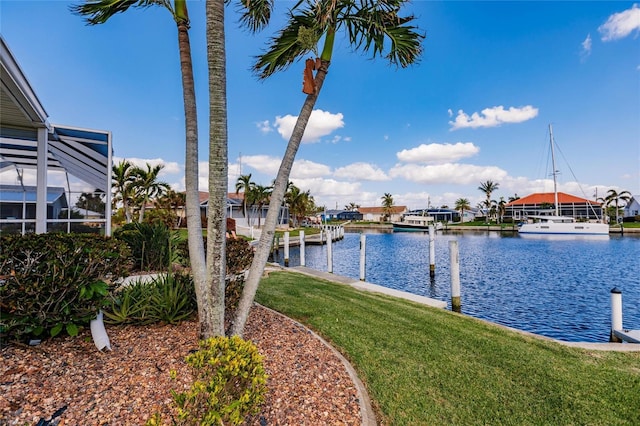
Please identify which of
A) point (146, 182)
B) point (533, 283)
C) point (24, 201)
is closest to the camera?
point (24, 201)

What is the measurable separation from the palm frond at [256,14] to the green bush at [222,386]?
13.8 ft

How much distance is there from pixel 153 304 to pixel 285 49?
152 inches

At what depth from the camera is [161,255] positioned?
7.16m

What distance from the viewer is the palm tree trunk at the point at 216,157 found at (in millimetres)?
2984

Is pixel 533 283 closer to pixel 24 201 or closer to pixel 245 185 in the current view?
pixel 24 201

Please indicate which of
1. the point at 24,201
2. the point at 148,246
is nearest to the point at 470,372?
the point at 148,246

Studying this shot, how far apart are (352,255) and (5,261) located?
2405 cm

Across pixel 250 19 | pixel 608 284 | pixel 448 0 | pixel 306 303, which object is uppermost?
pixel 448 0

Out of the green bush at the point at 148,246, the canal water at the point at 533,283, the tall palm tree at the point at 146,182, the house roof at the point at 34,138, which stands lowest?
the canal water at the point at 533,283

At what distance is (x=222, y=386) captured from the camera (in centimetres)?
209

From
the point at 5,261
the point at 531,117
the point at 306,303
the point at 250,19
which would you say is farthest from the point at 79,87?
the point at 531,117

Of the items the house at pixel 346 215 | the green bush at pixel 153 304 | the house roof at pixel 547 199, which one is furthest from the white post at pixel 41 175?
the house at pixel 346 215

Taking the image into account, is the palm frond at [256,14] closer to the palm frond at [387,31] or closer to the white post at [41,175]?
the palm frond at [387,31]

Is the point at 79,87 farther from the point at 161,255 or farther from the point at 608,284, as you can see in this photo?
the point at 608,284
